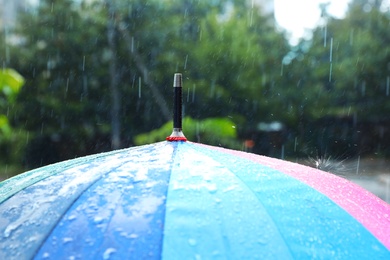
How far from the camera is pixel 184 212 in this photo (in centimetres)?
179

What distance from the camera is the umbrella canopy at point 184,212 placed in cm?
170

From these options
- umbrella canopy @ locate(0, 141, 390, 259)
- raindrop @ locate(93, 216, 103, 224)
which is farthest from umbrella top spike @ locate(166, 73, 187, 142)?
raindrop @ locate(93, 216, 103, 224)

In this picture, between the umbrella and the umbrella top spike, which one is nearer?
the umbrella

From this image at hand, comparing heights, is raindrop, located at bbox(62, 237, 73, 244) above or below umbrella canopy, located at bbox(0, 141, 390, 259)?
below

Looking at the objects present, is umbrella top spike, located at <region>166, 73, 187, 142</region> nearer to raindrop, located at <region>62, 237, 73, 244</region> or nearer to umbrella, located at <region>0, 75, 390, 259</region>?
umbrella, located at <region>0, 75, 390, 259</region>

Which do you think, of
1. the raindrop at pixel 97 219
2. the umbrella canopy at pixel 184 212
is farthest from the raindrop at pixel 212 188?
the raindrop at pixel 97 219

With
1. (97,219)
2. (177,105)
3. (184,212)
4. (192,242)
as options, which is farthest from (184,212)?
(177,105)

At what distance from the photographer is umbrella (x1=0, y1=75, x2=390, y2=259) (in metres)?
1.70

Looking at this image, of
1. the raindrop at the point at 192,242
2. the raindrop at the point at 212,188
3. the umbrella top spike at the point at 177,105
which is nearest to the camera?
the raindrop at the point at 192,242

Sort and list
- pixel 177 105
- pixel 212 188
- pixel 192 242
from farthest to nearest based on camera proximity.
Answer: pixel 177 105 → pixel 212 188 → pixel 192 242

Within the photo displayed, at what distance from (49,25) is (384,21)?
9.84 m

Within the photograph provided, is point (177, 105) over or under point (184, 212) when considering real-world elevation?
over

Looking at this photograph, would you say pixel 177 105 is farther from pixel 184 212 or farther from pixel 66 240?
pixel 66 240

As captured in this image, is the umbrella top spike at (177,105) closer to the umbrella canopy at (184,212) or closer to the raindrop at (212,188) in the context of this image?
the umbrella canopy at (184,212)
